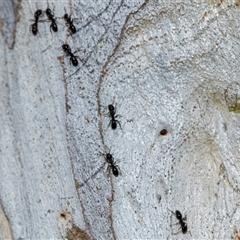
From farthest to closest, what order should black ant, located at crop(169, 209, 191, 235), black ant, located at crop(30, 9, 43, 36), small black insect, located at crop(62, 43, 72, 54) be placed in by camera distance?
black ant, located at crop(30, 9, 43, 36) → small black insect, located at crop(62, 43, 72, 54) → black ant, located at crop(169, 209, 191, 235)

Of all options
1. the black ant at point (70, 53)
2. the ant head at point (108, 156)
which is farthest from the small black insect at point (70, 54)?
the ant head at point (108, 156)

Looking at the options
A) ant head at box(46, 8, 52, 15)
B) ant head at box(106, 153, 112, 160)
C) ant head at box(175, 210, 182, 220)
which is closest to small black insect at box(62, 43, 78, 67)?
ant head at box(46, 8, 52, 15)

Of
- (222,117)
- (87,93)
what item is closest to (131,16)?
(87,93)

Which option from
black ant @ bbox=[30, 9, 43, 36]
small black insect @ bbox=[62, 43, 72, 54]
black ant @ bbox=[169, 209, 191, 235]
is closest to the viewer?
black ant @ bbox=[169, 209, 191, 235]

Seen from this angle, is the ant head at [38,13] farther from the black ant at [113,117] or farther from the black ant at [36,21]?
the black ant at [113,117]

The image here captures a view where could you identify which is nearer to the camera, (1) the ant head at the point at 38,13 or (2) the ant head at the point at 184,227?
(2) the ant head at the point at 184,227

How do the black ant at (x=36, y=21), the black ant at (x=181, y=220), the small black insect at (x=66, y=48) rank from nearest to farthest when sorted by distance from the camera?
the black ant at (x=181, y=220) < the small black insect at (x=66, y=48) < the black ant at (x=36, y=21)

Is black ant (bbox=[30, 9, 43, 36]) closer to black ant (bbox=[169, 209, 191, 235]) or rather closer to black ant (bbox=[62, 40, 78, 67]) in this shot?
black ant (bbox=[62, 40, 78, 67])

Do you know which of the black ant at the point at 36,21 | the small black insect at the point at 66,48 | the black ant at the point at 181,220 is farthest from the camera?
the black ant at the point at 36,21
